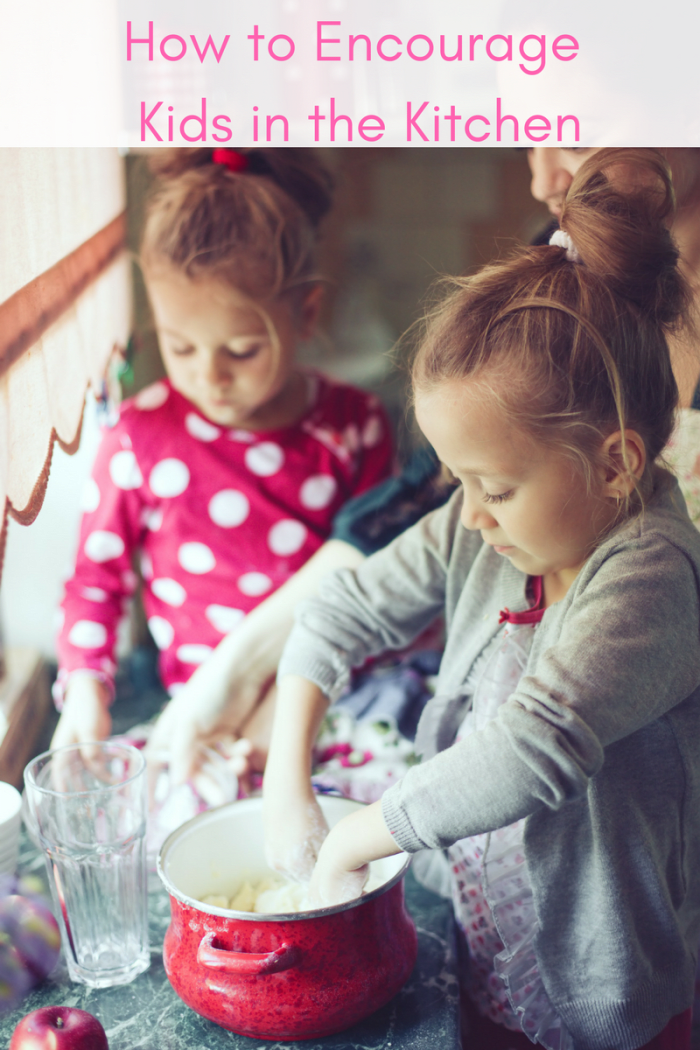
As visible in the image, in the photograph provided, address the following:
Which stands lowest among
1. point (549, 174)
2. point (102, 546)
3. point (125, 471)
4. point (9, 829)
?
point (9, 829)

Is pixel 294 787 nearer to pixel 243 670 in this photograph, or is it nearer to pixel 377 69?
pixel 243 670

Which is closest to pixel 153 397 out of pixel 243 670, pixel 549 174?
pixel 243 670

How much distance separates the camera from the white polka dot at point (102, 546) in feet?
4.23

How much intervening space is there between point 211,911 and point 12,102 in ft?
2.23

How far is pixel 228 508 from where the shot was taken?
1295 mm

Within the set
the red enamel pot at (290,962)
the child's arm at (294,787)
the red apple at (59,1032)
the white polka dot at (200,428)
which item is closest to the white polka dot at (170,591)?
the white polka dot at (200,428)

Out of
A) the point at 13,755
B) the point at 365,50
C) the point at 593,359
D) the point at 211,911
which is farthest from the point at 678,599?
the point at 13,755

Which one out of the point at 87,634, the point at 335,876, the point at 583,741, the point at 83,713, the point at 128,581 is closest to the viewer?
the point at 583,741

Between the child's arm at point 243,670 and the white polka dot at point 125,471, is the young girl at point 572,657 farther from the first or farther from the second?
the white polka dot at point 125,471

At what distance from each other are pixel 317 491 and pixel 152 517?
9.7 inches

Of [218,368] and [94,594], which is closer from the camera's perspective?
[218,368]

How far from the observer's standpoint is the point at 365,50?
0.82m

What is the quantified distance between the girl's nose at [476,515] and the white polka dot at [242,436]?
0.58m

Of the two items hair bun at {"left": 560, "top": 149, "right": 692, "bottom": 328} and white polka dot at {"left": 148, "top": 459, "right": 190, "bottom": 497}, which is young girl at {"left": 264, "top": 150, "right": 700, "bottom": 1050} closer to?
hair bun at {"left": 560, "top": 149, "right": 692, "bottom": 328}
